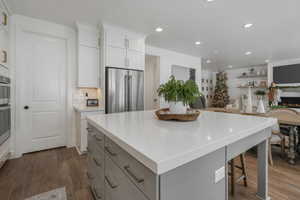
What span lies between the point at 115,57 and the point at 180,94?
226 centimetres

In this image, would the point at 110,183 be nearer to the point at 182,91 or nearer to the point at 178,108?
the point at 178,108

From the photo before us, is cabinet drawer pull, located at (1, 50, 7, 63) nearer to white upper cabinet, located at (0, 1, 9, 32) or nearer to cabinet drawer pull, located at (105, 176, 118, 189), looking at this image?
white upper cabinet, located at (0, 1, 9, 32)

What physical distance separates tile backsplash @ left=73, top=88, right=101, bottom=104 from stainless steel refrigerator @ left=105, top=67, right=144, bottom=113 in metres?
0.67

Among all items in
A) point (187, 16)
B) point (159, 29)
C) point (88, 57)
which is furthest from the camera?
point (159, 29)

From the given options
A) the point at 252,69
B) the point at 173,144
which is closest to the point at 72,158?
the point at 173,144

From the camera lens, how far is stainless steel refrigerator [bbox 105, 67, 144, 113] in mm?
2961

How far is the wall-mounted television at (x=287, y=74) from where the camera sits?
5752 mm

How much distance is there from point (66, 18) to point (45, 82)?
136 cm

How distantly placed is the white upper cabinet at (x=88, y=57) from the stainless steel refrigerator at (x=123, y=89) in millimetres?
Answer: 388

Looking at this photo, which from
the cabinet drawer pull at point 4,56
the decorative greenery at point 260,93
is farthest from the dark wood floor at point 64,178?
the decorative greenery at point 260,93

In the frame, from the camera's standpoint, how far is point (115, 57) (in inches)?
123

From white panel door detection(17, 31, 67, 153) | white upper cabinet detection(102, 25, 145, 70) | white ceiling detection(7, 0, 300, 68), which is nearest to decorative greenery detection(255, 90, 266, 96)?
white ceiling detection(7, 0, 300, 68)

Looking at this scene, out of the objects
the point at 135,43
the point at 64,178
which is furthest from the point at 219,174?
the point at 135,43

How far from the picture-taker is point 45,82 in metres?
2.96
